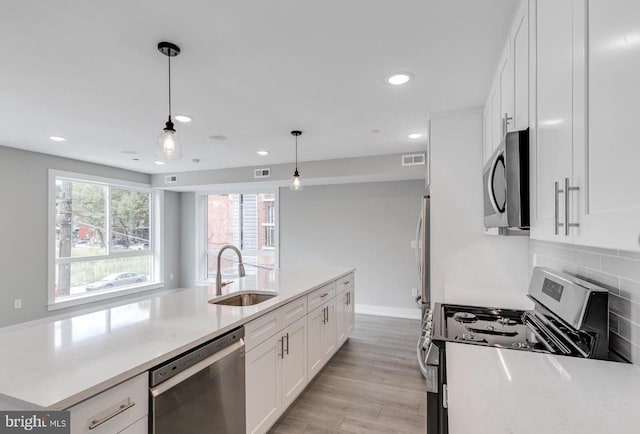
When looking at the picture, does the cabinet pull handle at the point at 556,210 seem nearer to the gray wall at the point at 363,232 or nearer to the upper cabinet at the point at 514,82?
the upper cabinet at the point at 514,82

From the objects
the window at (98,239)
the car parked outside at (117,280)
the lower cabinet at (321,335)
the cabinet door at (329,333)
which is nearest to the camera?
the lower cabinet at (321,335)

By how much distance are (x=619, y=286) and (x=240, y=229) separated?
6242 millimetres

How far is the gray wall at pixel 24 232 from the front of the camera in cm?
427

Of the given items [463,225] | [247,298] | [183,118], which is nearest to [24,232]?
[183,118]

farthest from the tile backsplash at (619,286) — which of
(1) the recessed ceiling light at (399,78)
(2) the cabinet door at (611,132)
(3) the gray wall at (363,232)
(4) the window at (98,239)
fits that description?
(4) the window at (98,239)

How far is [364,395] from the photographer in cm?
273

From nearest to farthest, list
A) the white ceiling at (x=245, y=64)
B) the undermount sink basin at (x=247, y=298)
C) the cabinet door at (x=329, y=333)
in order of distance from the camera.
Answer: the white ceiling at (x=245, y=64)
the undermount sink basin at (x=247, y=298)
the cabinet door at (x=329, y=333)

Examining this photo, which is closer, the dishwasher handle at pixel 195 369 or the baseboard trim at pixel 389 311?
the dishwasher handle at pixel 195 369

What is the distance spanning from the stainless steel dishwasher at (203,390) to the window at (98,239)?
4.65 m

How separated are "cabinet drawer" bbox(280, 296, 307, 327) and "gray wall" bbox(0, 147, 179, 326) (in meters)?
4.35

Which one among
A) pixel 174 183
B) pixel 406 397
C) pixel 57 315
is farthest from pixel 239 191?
pixel 406 397

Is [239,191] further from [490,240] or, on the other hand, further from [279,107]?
[490,240]

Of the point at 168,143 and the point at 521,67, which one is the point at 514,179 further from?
the point at 168,143

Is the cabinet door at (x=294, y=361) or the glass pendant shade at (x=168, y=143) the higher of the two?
the glass pendant shade at (x=168, y=143)
